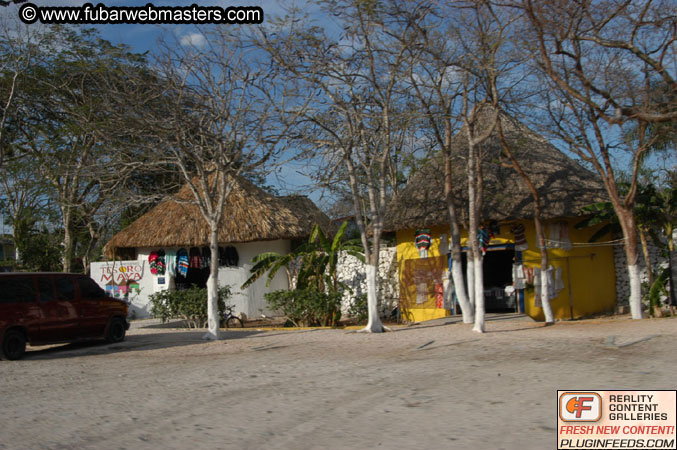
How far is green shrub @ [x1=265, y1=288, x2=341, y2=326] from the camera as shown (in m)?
16.5

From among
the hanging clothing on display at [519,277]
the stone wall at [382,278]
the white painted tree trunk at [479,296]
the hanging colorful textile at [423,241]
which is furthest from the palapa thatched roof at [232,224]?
the white painted tree trunk at [479,296]

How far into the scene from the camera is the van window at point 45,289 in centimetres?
1170

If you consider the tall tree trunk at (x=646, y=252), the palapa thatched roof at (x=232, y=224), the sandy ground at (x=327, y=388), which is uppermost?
the palapa thatched roof at (x=232, y=224)

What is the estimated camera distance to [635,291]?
14.9 m

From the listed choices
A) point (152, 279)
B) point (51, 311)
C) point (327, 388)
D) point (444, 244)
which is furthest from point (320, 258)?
point (327, 388)

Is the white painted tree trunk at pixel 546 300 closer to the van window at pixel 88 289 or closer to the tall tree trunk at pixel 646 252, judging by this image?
the tall tree trunk at pixel 646 252

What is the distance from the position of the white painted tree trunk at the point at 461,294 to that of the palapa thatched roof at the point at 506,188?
239 centimetres

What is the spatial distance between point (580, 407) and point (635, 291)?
35.3ft

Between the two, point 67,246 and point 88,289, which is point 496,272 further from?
point 67,246

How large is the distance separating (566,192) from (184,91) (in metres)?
10.3

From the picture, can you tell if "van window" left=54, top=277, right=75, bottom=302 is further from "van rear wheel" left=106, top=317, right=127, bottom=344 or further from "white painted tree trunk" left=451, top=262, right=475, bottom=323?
"white painted tree trunk" left=451, top=262, right=475, bottom=323

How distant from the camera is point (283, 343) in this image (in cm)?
1291

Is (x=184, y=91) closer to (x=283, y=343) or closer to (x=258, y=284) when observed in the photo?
(x=283, y=343)

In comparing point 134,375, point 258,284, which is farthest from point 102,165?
point 258,284
